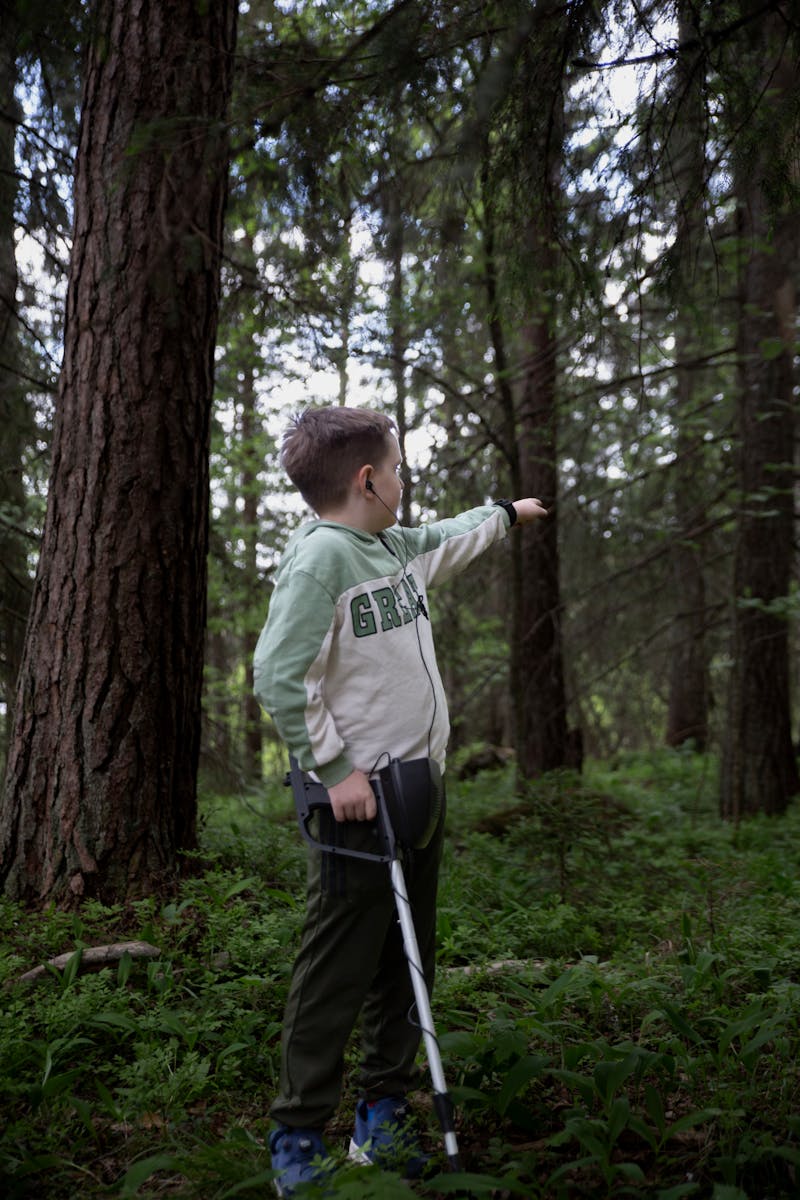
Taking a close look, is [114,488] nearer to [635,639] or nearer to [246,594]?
[246,594]

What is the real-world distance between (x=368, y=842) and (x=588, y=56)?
2766 millimetres

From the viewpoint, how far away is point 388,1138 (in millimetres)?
2506

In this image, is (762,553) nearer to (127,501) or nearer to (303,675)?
(127,501)

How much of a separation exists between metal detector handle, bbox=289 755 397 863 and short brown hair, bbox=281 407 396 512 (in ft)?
2.69

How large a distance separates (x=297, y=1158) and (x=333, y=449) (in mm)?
1949

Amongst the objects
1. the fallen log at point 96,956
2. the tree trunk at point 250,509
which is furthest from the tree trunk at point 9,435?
the tree trunk at point 250,509

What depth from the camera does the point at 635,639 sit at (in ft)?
37.7

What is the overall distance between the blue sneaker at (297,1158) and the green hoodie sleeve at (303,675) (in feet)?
3.06

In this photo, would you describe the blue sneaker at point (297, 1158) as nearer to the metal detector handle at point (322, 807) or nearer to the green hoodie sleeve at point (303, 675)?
the metal detector handle at point (322, 807)

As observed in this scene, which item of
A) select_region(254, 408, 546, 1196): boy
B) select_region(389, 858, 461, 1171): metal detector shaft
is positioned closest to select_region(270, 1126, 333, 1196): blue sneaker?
A: select_region(254, 408, 546, 1196): boy

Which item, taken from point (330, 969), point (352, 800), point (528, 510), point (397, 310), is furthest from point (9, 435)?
point (330, 969)

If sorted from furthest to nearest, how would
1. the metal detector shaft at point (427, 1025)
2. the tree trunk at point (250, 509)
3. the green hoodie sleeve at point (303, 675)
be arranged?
the tree trunk at point (250, 509), the green hoodie sleeve at point (303, 675), the metal detector shaft at point (427, 1025)

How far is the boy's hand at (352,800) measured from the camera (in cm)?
239

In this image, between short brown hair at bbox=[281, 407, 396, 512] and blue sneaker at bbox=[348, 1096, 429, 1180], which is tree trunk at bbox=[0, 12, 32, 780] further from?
blue sneaker at bbox=[348, 1096, 429, 1180]
